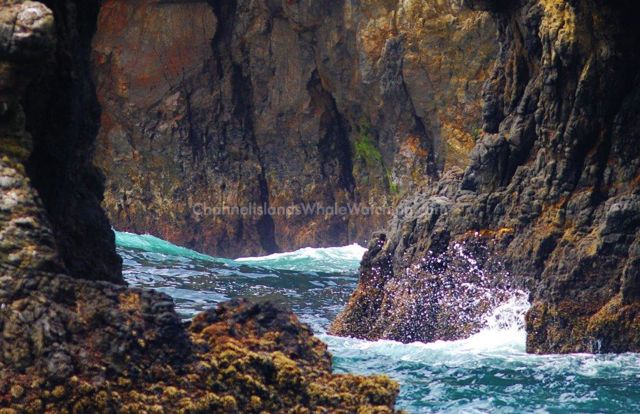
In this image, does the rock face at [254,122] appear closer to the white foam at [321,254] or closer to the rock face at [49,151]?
the white foam at [321,254]

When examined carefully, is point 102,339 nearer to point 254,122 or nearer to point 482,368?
point 482,368

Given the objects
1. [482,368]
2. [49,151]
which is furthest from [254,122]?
[49,151]

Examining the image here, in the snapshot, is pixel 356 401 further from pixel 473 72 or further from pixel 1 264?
pixel 473 72

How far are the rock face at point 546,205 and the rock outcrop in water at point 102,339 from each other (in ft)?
24.3

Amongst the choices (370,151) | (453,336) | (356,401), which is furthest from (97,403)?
(370,151)

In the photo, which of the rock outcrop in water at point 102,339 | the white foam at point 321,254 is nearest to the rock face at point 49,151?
the rock outcrop in water at point 102,339

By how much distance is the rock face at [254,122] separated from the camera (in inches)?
1542

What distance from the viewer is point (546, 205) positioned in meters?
17.1

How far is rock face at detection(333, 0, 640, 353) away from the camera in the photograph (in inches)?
614

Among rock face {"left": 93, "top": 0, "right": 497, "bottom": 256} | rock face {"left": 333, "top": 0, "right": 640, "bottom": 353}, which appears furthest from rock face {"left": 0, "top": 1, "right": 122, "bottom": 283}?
rock face {"left": 93, "top": 0, "right": 497, "bottom": 256}

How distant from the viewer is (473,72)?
3666 centimetres

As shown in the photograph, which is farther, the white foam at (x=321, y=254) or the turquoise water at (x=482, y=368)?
the white foam at (x=321, y=254)

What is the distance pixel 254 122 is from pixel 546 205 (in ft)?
88.1

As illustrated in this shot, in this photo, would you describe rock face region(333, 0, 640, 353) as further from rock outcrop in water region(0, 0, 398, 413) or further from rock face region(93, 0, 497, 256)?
rock face region(93, 0, 497, 256)
